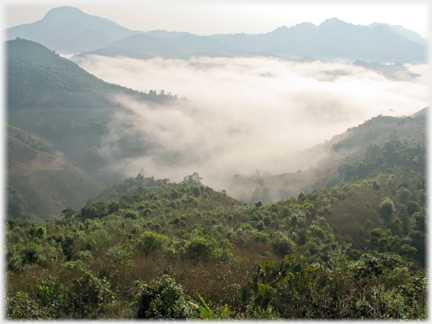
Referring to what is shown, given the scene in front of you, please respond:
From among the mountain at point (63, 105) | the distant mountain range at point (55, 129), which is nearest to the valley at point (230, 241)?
the distant mountain range at point (55, 129)

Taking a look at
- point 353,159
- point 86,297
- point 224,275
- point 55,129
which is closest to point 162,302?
point 86,297

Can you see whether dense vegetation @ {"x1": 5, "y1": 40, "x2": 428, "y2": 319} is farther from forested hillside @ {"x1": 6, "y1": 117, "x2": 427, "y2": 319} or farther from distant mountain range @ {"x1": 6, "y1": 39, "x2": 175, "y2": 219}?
distant mountain range @ {"x1": 6, "y1": 39, "x2": 175, "y2": 219}

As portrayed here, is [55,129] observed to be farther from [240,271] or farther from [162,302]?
[162,302]

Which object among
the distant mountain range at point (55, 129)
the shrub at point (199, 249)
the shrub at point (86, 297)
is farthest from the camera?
the distant mountain range at point (55, 129)

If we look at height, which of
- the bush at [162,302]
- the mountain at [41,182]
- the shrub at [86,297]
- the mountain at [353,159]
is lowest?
the mountain at [41,182]

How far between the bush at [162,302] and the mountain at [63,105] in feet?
382

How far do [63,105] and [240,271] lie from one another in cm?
16540

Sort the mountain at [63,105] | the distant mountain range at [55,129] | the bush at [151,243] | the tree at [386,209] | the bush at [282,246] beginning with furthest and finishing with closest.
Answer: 1. the mountain at [63,105]
2. the distant mountain range at [55,129]
3. the tree at [386,209]
4. the bush at [282,246]
5. the bush at [151,243]

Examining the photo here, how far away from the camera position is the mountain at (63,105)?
128 m

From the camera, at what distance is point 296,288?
8.58m

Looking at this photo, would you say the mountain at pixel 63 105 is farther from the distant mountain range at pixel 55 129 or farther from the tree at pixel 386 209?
the tree at pixel 386 209

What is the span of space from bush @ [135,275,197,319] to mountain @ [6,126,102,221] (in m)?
78.2

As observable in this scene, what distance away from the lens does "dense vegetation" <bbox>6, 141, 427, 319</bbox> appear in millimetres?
7539

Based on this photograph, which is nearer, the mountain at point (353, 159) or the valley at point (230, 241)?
the valley at point (230, 241)
